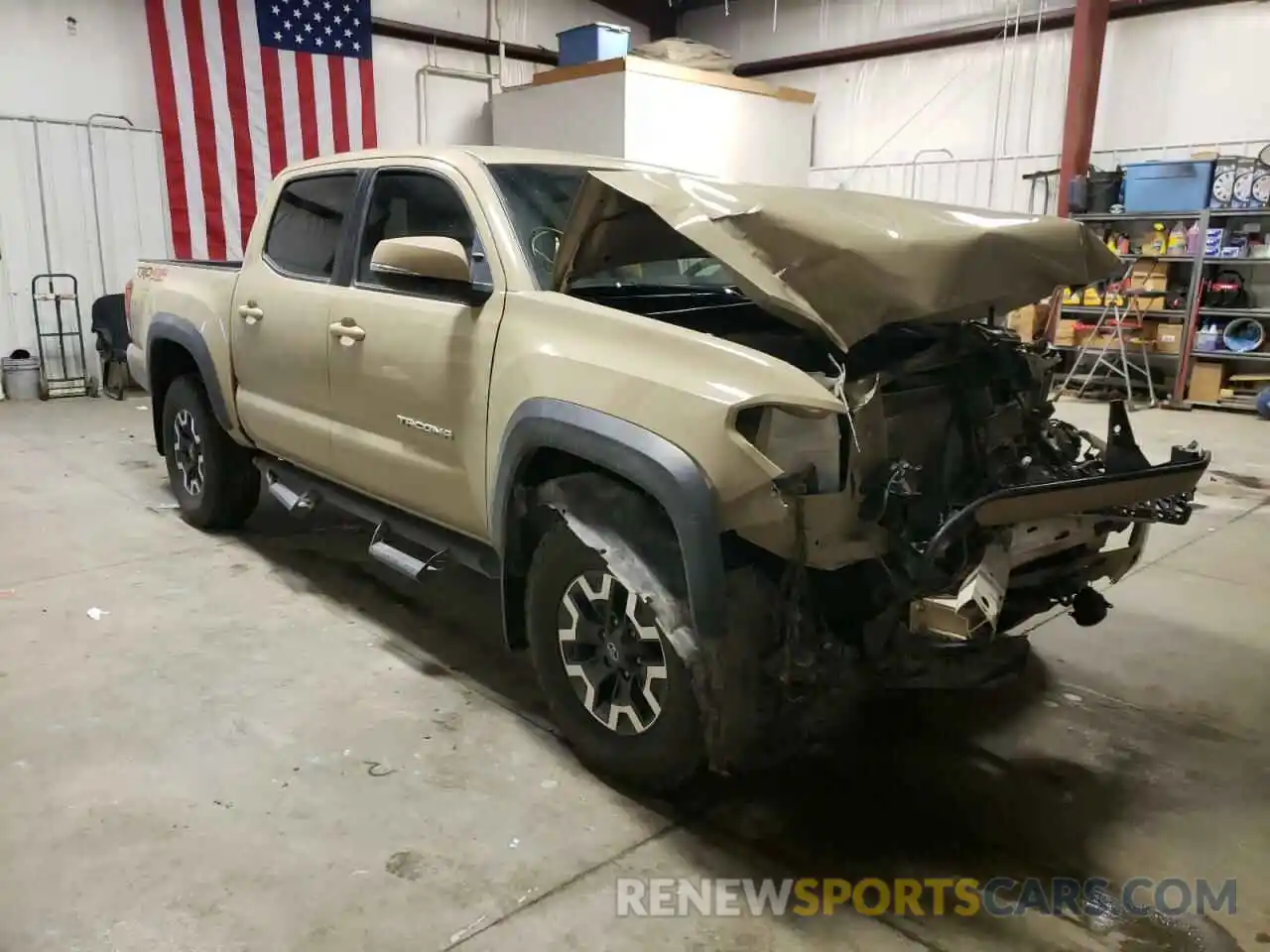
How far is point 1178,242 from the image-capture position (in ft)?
30.4

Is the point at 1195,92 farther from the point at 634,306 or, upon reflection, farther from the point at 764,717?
the point at 764,717

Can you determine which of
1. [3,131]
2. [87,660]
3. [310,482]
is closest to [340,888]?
[87,660]

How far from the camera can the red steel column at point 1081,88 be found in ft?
31.6

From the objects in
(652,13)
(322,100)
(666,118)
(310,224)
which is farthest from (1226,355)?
(322,100)

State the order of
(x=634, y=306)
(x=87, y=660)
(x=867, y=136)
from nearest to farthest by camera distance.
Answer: (x=634, y=306) → (x=87, y=660) → (x=867, y=136)

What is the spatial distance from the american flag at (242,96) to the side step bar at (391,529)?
265 inches

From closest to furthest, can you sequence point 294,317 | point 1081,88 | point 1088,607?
point 1088,607, point 294,317, point 1081,88

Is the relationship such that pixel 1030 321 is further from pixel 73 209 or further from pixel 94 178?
pixel 73 209

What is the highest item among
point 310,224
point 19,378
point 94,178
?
point 94,178

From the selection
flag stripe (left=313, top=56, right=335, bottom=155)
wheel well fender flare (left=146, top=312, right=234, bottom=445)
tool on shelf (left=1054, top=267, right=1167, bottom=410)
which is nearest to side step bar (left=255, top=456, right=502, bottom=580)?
wheel well fender flare (left=146, top=312, right=234, bottom=445)

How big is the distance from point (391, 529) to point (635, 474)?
59.6 inches

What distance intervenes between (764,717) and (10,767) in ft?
6.92

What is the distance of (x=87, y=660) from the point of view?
3.44 metres

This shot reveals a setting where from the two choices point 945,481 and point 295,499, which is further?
point 295,499
